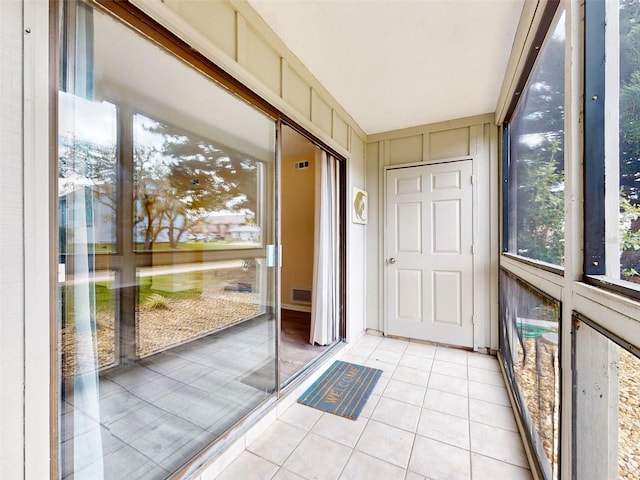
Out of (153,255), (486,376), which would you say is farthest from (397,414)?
(153,255)

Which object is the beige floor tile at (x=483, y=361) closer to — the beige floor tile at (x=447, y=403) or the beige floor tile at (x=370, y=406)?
the beige floor tile at (x=447, y=403)

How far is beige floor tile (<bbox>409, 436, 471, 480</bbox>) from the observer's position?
1402mm

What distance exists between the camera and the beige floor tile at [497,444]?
151cm

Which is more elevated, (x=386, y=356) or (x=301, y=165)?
(x=301, y=165)

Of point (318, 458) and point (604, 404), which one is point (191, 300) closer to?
point (318, 458)

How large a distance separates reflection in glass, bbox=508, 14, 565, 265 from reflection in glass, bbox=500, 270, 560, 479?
0.89ft

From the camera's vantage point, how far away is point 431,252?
3.10m

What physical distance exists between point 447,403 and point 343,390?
0.79 meters

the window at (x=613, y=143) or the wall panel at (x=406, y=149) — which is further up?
the wall panel at (x=406, y=149)

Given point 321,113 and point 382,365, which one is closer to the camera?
point 321,113

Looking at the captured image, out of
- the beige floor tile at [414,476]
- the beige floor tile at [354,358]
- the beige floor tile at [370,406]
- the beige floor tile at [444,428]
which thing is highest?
the beige floor tile at [354,358]

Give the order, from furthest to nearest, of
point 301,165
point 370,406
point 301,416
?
point 301,165
point 370,406
point 301,416

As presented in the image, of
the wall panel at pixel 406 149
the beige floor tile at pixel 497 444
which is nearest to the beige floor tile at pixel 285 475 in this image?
the beige floor tile at pixel 497 444

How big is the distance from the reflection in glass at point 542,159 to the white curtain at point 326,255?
1.69 metres
